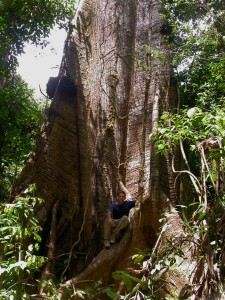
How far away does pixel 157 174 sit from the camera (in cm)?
439

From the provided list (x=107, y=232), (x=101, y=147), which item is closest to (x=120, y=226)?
(x=107, y=232)

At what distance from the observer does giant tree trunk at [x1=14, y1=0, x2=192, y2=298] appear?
416 cm

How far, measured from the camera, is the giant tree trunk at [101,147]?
416cm

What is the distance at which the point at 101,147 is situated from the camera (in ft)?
16.7

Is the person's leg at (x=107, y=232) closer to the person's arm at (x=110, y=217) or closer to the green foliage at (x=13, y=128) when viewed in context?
the person's arm at (x=110, y=217)

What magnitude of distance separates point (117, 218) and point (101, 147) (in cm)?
111

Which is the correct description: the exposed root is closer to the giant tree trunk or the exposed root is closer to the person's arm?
the giant tree trunk

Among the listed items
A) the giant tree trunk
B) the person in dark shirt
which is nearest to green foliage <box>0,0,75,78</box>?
the giant tree trunk

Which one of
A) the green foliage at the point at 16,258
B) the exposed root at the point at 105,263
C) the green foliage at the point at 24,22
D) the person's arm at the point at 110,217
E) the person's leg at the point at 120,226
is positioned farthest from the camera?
the green foliage at the point at 24,22

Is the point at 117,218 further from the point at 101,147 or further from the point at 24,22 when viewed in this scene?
the point at 24,22

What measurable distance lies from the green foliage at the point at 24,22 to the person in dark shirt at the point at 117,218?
3.00 metres

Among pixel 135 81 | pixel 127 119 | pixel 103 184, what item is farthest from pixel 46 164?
pixel 135 81

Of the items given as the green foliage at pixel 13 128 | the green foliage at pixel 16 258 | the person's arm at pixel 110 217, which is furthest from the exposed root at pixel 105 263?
the green foliage at pixel 13 128

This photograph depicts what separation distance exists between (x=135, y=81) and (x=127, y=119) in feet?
2.56
